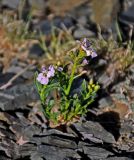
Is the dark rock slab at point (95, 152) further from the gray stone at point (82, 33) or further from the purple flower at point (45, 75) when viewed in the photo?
the gray stone at point (82, 33)

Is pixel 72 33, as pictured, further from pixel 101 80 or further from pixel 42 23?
pixel 101 80

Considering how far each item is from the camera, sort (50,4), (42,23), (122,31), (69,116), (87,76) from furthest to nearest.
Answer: (50,4) → (42,23) → (122,31) → (87,76) → (69,116)

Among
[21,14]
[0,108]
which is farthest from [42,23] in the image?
[0,108]

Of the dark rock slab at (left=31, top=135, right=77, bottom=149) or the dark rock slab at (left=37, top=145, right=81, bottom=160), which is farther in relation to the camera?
the dark rock slab at (left=31, top=135, right=77, bottom=149)

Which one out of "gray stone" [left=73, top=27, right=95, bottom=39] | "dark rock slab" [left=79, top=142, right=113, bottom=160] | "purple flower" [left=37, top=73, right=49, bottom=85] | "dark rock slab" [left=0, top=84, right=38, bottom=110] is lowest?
"dark rock slab" [left=79, top=142, right=113, bottom=160]

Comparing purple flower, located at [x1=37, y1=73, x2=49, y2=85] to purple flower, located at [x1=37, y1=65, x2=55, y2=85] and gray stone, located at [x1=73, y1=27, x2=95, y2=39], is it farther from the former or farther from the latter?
gray stone, located at [x1=73, y1=27, x2=95, y2=39]

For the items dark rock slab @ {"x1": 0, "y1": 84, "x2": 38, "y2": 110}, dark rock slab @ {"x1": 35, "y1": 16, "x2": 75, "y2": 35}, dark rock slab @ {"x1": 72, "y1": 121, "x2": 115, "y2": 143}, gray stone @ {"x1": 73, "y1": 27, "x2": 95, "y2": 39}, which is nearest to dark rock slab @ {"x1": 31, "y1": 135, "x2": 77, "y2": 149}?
dark rock slab @ {"x1": 72, "y1": 121, "x2": 115, "y2": 143}

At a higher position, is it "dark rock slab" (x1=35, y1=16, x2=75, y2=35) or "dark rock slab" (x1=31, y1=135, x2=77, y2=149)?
"dark rock slab" (x1=35, y1=16, x2=75, y2=35)

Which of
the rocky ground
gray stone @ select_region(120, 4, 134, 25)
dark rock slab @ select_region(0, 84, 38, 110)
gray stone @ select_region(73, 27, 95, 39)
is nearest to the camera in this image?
the rocky ground
